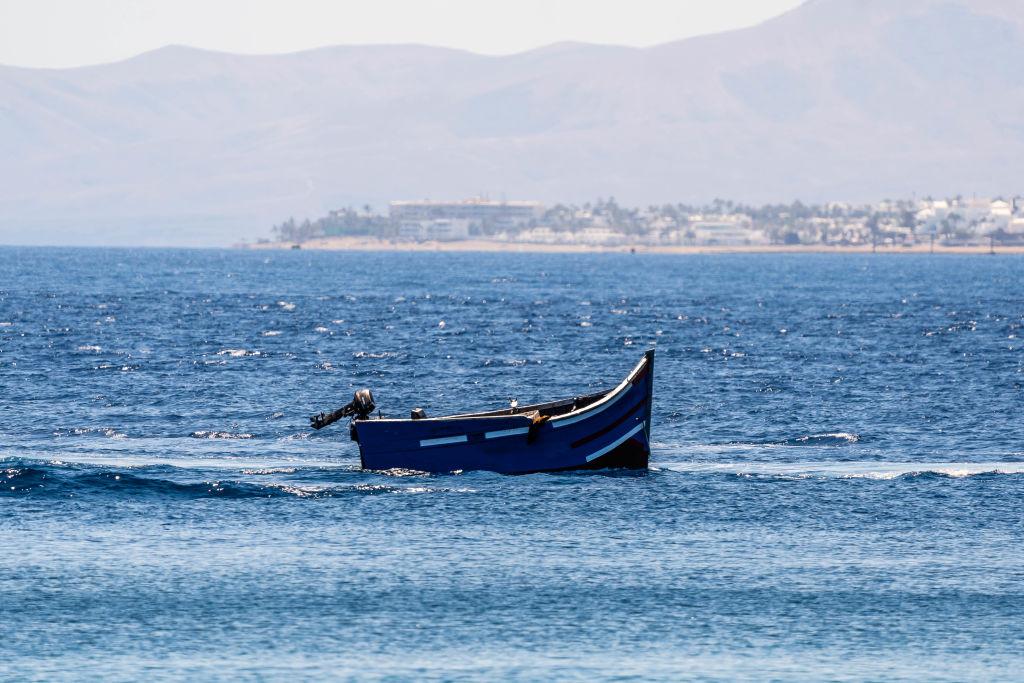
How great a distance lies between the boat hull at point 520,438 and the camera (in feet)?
157

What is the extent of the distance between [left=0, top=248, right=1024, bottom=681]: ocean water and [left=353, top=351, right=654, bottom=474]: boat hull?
0.67 metres

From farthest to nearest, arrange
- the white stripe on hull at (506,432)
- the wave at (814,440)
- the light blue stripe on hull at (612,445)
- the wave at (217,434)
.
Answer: the wave at (217,434), the wave at (814,440), the light blue stripe on hull at (612,445), the white stripe on hull at (506,432)

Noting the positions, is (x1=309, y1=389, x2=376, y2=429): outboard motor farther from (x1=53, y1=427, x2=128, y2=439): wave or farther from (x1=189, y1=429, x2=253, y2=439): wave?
(x1=53, y1=427, x2=128, y2=439): wave

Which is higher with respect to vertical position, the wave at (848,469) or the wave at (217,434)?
the wave at (217,434)

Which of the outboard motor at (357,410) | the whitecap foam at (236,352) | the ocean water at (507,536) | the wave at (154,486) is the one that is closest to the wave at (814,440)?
the ocean water at (507,536)

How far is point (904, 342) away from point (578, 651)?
80.8 meters

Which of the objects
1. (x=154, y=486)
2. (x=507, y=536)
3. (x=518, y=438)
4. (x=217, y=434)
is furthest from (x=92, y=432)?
(x=507, y=536)

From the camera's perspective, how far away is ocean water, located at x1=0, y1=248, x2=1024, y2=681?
3034 cm

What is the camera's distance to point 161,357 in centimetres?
9038

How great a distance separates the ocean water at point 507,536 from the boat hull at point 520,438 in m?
0.67


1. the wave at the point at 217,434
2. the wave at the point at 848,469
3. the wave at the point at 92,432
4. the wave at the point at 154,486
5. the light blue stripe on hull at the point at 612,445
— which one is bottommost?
the wave at the point at 848,469

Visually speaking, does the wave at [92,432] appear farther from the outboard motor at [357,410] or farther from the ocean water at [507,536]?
the outboard motor at [357,410]

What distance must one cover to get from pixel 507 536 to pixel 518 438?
26.5 feet

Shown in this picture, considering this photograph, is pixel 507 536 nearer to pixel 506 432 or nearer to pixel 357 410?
pixel 506 432
